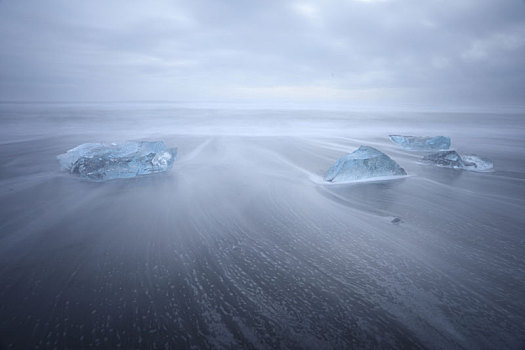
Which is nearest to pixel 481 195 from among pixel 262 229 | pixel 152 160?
pixel 262 229

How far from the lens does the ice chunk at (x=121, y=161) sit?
5297mm

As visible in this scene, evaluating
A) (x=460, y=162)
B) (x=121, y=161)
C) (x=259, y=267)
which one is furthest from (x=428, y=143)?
(x=121, y=161)

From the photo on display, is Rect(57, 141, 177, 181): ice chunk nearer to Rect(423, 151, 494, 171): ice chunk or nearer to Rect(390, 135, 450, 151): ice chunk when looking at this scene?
Rect(423, 151, 494, 171): ice chunk

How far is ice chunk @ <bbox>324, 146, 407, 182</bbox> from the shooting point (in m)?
5.34

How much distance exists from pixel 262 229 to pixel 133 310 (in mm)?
1770

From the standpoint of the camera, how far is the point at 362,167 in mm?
5391

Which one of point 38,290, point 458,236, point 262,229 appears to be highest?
point 458,236

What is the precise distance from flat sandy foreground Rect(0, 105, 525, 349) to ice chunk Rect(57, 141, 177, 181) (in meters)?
0.51

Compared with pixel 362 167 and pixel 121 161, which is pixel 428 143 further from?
pixel 121 161

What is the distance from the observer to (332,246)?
9.34 ft

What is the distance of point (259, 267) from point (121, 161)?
4742 millimetres

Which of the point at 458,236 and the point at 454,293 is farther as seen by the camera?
the point at 458,236

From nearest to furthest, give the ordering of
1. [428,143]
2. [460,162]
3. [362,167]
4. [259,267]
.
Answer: [259,267] → [362,167] → [460,162] → [428,143]

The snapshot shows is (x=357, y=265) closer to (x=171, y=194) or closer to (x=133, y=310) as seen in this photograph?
(x=133, y=310)
